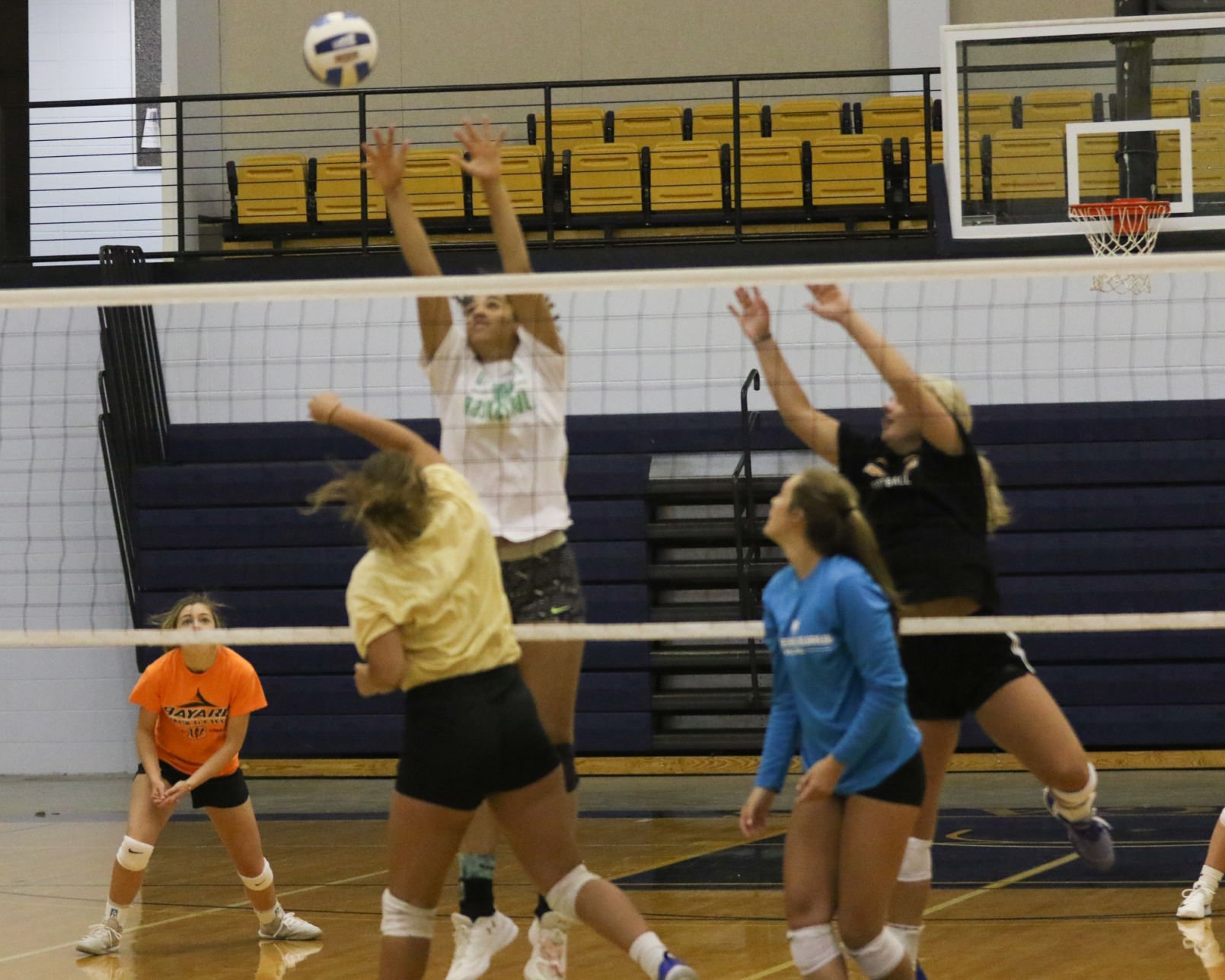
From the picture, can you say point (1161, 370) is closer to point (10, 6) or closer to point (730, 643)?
point (730, 643)

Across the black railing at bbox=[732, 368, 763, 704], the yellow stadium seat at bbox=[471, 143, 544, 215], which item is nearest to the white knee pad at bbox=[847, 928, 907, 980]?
the black railing at bbox=[732, 368, 763, 704]

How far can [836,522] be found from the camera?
373 cm

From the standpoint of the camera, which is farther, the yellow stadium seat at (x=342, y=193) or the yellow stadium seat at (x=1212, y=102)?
the yellow stadium seat at (x=342, y=193)

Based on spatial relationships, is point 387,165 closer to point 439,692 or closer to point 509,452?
point 509,452

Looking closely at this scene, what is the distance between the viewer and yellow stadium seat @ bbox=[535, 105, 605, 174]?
12891 mm

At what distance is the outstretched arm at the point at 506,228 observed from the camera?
14.2 feet

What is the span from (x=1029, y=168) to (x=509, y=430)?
20.6 feet

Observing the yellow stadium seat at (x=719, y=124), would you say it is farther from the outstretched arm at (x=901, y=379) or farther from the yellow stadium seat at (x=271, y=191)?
the outstretched arm at (x=901, y=379)

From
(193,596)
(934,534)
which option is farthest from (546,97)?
(934,534)

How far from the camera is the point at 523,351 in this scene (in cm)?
Result: 452

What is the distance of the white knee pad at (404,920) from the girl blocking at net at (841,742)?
82cm

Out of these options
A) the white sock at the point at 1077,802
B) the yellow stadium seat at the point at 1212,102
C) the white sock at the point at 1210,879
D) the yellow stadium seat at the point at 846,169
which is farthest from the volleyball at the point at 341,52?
the yellow stadium seat at the point at 846,169

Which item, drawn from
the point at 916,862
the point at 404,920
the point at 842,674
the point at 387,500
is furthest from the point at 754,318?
the point at 404,920

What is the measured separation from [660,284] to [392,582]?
4.87 feet
